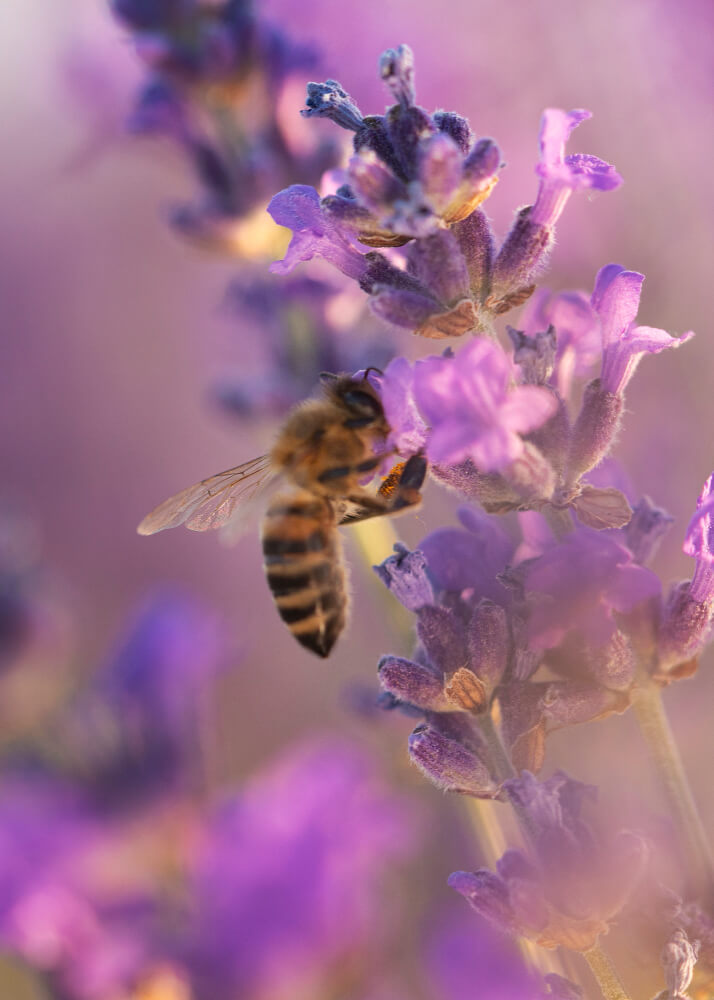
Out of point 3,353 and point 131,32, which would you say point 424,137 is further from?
point 3,353

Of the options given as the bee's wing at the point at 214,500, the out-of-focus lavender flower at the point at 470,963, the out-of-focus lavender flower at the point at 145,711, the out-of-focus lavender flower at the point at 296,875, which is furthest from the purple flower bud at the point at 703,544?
the out-of-focus lavender flower at the point at 145,711

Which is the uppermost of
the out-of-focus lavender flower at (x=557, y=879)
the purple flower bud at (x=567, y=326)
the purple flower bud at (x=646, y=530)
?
the purple flower bud at (x=567, y=326)

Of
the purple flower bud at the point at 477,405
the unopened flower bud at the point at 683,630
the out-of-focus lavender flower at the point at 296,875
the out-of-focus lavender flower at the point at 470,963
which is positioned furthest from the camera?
the out-of-focus lavender flower at the point at 296,875

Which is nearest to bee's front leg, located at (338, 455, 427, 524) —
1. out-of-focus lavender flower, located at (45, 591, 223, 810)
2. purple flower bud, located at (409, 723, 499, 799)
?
purple flower bud, located at (409, 723, 499, 799)

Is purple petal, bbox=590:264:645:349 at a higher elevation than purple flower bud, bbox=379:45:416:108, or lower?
lower

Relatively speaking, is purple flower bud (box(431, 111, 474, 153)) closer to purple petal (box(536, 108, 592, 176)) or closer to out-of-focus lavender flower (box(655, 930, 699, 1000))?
purple petal (box(536, 108, 592, 176))

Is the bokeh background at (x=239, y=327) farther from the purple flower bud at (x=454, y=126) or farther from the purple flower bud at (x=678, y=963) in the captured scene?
the purple flower bud at (x=454, y=126)
